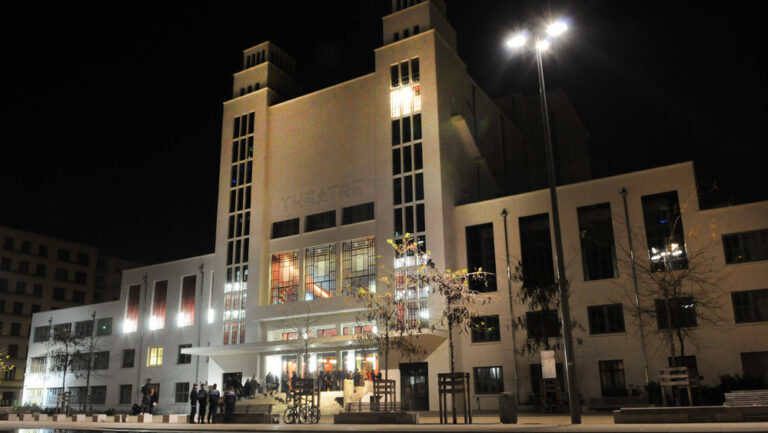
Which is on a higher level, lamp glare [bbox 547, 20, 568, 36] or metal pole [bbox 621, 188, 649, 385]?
lamp glare [bbox 547, 20, 568, 36]

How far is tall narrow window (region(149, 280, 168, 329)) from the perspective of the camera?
53.9m

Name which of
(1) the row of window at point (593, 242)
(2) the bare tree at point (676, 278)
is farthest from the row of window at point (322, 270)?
(2) the bare tree at point (676, 278)

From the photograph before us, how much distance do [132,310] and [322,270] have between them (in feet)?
73.2

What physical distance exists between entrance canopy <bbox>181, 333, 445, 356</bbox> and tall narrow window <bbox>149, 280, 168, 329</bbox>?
7.63 metres

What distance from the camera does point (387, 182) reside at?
4338 cm

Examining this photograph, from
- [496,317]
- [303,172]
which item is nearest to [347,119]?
[303,172]

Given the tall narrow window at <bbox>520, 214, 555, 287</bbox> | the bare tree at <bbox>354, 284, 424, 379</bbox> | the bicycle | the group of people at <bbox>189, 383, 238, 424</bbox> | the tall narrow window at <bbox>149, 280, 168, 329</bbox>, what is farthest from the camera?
the tall narrow window at <bbox>149, 280, 168, 329</bbox>

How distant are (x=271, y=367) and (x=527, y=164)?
29779mm

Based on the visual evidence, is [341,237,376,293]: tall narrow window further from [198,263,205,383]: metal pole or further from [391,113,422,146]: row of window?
[198,263,205,383]: metal pole

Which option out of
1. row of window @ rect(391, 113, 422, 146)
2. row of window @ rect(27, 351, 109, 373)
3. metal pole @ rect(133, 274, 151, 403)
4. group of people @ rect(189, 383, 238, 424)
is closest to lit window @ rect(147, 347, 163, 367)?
metal pole @ rect(133, 274, 151, 403)

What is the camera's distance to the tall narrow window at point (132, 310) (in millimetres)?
56016

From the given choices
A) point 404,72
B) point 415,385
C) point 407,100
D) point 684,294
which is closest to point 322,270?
point 415,385

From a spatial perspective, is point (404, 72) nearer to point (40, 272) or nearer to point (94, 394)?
point (94, 394)

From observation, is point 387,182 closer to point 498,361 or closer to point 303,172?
point 303,172
